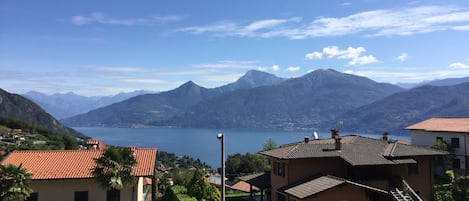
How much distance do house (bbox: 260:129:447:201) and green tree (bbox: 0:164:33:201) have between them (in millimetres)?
14800

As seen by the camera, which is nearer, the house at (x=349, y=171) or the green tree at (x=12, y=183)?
the green tree at (x=12, y=183)

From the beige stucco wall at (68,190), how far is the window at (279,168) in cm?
994

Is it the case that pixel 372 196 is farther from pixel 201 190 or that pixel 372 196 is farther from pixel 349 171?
pixel 201 190

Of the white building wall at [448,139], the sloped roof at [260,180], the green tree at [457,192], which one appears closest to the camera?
the green tree at [457,192]

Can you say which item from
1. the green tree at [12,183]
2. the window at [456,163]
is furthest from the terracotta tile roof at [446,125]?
the green tree at [12,183]

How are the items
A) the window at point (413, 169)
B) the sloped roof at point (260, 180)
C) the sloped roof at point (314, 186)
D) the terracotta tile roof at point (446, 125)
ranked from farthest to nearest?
1. the terracotta tile roof at point (446, 125)
2. the sloped roof at point (260, 180)
3. the window at point (413, 169)
4. the sloped roof at point (314, 186)

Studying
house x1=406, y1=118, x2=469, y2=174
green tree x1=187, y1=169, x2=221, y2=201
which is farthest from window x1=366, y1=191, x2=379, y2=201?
house x1=406, y1=118, x2=469, y2=174

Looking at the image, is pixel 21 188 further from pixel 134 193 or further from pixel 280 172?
pixel 280 172

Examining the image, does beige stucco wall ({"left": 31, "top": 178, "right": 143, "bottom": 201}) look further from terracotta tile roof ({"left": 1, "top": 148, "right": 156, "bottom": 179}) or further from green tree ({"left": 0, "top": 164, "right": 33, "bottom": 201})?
green tree ({"left": 0, "top": 164, "right": 33, "bottom": 201})

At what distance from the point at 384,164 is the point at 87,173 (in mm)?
18584

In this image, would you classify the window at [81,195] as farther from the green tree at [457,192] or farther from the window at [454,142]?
the window at [454,142]

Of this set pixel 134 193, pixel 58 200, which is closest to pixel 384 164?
pixel 134 193

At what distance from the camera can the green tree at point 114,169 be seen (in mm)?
24484

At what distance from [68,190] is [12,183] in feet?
13.6
